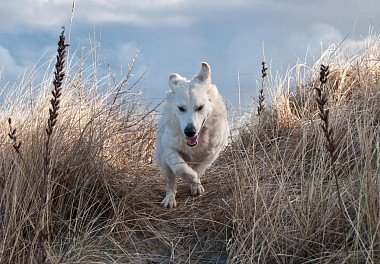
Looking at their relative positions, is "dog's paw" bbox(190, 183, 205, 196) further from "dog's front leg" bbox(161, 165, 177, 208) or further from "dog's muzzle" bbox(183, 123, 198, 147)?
"dog's muzzle" bbox(183, 123, 198, 147)

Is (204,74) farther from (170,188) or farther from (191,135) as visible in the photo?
(170,188)

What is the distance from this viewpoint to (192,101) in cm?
557

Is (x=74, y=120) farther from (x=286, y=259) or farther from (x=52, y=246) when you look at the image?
(x=286, y=259)

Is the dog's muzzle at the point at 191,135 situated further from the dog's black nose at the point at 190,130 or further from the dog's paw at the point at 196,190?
the dog's paw at the point at 196,190

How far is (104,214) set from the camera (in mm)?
5062

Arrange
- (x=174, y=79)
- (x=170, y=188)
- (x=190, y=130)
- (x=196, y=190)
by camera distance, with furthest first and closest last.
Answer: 1. (x=174, y=79)
2. (x=196, y=190)
3. (x=170, y=188)
4. (x=190, y=130)

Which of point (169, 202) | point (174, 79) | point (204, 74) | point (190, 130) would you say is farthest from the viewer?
point (174, 79)

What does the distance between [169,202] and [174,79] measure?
134cm

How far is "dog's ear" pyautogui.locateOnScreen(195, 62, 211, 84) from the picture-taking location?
233 inches

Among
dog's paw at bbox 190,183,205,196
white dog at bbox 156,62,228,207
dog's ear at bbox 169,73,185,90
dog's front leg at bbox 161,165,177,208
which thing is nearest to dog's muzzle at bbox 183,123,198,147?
white dog at bbox 156,62,228,207

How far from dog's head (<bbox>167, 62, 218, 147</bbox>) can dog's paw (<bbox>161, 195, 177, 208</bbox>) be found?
21.3 inches

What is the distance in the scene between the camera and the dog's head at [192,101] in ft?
17.9

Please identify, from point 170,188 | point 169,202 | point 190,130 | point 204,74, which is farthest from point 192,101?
point 169,202

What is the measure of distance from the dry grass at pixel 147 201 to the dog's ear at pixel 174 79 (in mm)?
562
